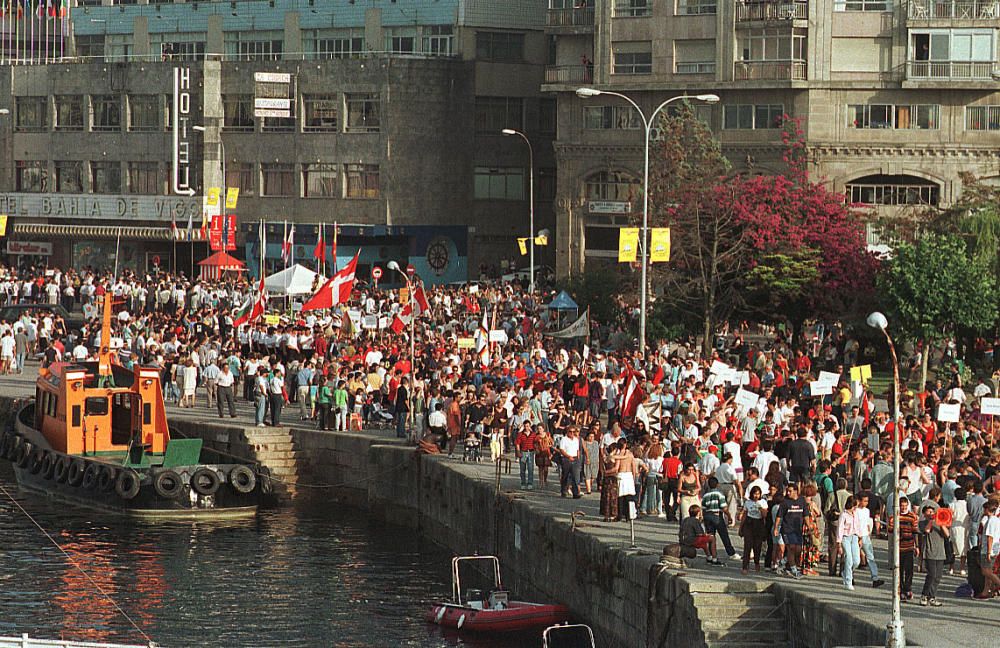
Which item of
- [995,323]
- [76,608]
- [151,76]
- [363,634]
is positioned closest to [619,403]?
[363,634]

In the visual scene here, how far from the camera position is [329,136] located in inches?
3548

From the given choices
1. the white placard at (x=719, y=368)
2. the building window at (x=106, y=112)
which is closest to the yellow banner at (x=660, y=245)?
the white placard at (x=719, y=368)

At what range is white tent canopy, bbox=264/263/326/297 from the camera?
190 feet

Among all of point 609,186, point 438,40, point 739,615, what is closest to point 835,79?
point 609,186

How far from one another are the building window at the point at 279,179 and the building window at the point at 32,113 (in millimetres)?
13811

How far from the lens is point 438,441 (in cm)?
4175

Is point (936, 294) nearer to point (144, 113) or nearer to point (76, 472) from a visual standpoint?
point (76, 472)

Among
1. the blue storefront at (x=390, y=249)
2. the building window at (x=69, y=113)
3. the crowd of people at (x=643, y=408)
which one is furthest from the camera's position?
the building window at (x=69, y=113)

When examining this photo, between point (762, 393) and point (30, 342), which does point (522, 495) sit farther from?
point (30, 342)

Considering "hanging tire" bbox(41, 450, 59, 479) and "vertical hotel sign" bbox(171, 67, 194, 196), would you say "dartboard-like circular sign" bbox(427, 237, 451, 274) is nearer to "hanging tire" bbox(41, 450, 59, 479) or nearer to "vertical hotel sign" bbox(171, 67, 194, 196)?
"vertical hotel sign" bbox(171, 67, 194, 196)

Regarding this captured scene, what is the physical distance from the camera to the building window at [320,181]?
9006 cm

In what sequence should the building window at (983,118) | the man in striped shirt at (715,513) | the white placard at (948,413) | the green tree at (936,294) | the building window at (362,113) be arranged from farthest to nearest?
the building window at (362,113) → the building window at (983,118) → the green tree at (936,294) → the white placard at (948,413) → the man in striped shirt at (715,513)

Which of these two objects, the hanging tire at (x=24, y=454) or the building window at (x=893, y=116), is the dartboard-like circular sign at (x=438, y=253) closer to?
the building window at (x=893, y=116)

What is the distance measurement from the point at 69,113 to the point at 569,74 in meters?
29.9
